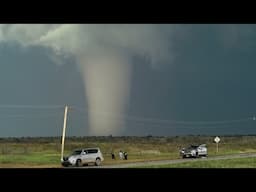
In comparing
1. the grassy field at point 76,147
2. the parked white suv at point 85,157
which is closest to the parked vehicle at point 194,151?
the grassy field at point 76,147

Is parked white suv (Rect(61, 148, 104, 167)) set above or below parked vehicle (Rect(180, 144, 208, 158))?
below

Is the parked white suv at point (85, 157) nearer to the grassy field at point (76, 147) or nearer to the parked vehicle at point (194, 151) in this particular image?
the grassy field at point (76, 147)

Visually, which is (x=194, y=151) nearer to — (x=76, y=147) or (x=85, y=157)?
(x=85, y=157)

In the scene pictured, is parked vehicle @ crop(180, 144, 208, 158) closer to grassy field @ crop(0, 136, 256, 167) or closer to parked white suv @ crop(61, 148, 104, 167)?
grassy field @ crop(0, 136, 256, 167)

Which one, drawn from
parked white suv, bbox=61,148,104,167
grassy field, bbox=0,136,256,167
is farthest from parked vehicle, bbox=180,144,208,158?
parked white suv, bbox=61,148,104,167

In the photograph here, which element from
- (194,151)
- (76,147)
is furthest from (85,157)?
(76,147)
